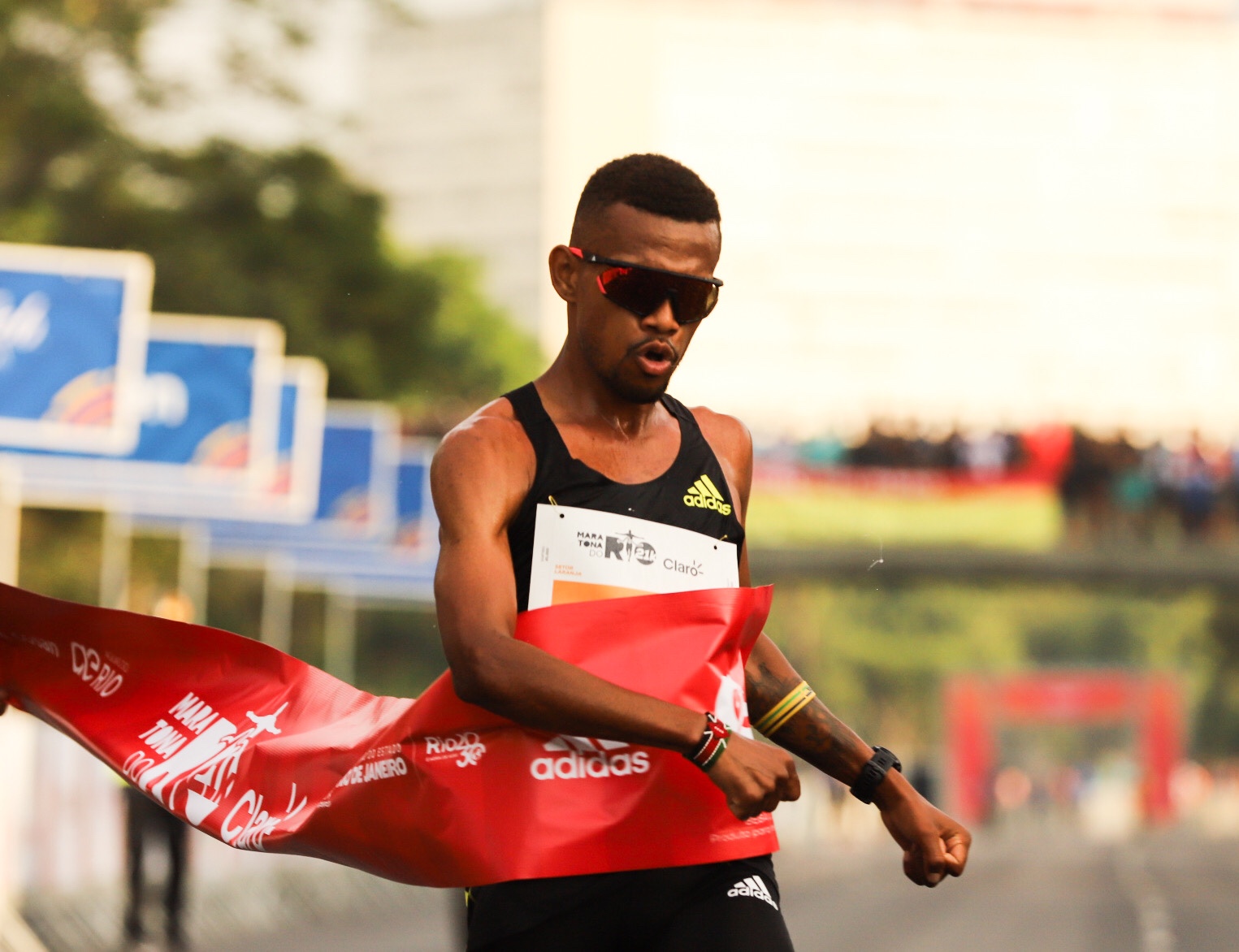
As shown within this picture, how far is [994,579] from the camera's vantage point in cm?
4216

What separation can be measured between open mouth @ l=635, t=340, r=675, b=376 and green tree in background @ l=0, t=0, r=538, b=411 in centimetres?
3403

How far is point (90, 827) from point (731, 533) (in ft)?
32.6

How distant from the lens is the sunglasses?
10.8 feet

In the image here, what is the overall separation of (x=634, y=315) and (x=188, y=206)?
3579 centimetres

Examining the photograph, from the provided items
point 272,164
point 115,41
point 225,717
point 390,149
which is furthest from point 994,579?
point 390,149

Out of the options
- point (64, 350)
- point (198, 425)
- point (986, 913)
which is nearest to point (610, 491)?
point (64, 350)

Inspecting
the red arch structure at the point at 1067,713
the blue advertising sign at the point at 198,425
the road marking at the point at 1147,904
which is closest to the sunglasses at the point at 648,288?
the road marking at the point at 1147,904

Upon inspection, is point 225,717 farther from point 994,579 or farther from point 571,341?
point 994,579

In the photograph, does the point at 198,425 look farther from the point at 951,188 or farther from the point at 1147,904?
the point at 951,188

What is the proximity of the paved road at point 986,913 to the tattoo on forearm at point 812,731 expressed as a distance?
9286mm

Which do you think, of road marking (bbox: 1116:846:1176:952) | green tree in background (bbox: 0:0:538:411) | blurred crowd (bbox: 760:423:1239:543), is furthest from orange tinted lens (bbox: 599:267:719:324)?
green tree in background (bbox: 0:0:538:411)

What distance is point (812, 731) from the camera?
11.7ft

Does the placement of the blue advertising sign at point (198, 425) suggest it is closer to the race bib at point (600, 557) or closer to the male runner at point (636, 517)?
the male runner at point (636, 517)

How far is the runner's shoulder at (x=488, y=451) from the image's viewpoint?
3.26 m
